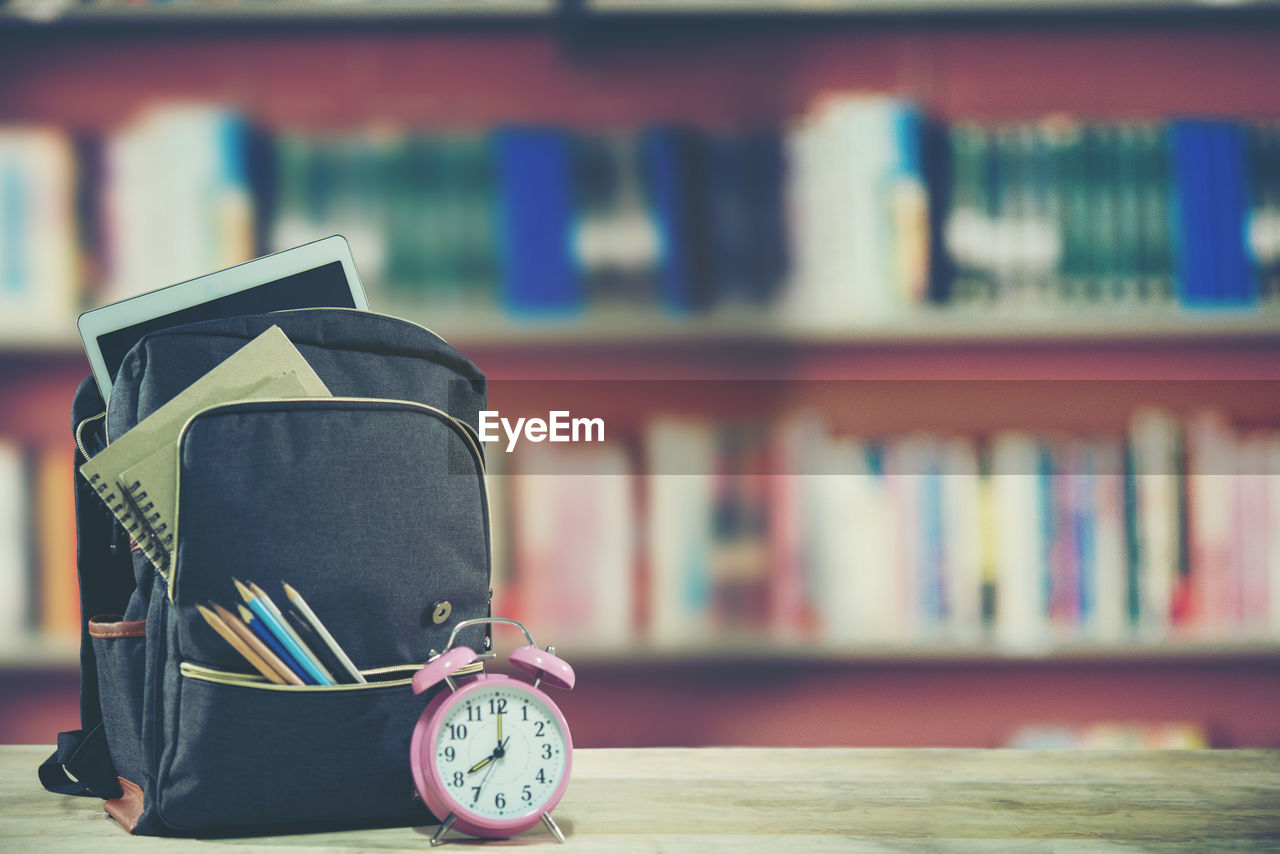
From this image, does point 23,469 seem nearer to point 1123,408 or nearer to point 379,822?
point 379,822

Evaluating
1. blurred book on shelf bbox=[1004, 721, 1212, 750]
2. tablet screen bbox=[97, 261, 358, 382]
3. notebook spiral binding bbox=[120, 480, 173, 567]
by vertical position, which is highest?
tablet screen bbox=[97, 261, 358, 382]

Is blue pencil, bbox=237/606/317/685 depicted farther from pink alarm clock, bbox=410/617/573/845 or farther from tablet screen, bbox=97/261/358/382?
tablet screen, bbox=97/261/358/382

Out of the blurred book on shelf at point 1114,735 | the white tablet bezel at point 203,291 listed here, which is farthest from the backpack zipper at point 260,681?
the blurred book on shelf at point 1114,735

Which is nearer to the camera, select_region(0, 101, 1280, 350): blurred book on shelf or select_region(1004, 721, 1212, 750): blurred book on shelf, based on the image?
select_region(0, 101, 1280, 350): blurred book on shelf

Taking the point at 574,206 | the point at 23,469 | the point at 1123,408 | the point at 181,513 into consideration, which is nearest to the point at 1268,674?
the point at 1123,408

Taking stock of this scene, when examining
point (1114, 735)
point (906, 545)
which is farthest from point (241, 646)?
point (1114, 735)

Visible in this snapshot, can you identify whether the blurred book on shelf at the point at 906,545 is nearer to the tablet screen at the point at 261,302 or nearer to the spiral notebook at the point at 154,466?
the tablet screen at the point at 261,302

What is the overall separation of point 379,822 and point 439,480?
1.07ft

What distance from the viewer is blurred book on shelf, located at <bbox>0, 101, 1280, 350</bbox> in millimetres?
1264

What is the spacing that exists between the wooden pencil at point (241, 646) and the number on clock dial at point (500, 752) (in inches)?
6.2

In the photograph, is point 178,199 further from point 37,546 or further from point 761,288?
point 761,288

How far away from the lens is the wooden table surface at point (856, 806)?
823 mm

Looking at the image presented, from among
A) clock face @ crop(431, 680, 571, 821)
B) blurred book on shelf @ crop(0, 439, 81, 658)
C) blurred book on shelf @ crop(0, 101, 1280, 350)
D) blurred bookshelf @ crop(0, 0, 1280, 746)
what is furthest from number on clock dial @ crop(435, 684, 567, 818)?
blurred book on shelf @ crop(0, 439, 81, 658)

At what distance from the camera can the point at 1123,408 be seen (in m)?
1.42
